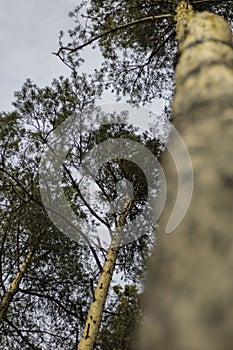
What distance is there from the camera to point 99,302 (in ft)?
17.7

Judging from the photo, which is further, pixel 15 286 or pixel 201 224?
pixel 15 286

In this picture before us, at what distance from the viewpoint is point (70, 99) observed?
709cm

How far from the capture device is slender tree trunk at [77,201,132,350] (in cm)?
472

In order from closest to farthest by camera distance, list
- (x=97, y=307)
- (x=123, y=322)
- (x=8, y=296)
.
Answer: (x=97, y=307) < (x=123, y=322) < (x=8, y=296)

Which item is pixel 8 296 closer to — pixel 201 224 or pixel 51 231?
pixel 51 231

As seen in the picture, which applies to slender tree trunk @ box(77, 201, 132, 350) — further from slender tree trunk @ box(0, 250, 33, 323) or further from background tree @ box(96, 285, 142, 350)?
slender tree trunk @ box(0, 250, 33, 323)

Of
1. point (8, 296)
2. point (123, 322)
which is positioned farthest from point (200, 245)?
point (8, 296)

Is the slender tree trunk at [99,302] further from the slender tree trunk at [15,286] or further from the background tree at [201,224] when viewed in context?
the background tree at [201,224]

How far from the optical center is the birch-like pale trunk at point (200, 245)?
865 millimetres

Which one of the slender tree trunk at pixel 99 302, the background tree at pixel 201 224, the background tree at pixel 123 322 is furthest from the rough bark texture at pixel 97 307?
the background tree at pixel 201 224


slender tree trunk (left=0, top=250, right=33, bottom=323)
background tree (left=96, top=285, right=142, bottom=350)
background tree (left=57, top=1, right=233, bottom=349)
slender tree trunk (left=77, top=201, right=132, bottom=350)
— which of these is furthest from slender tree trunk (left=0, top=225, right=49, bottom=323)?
background tree (left=57, top=1, right=233, bottom=349)

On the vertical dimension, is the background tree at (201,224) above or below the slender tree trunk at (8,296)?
below

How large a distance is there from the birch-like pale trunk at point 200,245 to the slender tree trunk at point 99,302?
3799 mm

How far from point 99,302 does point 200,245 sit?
4630 mm
